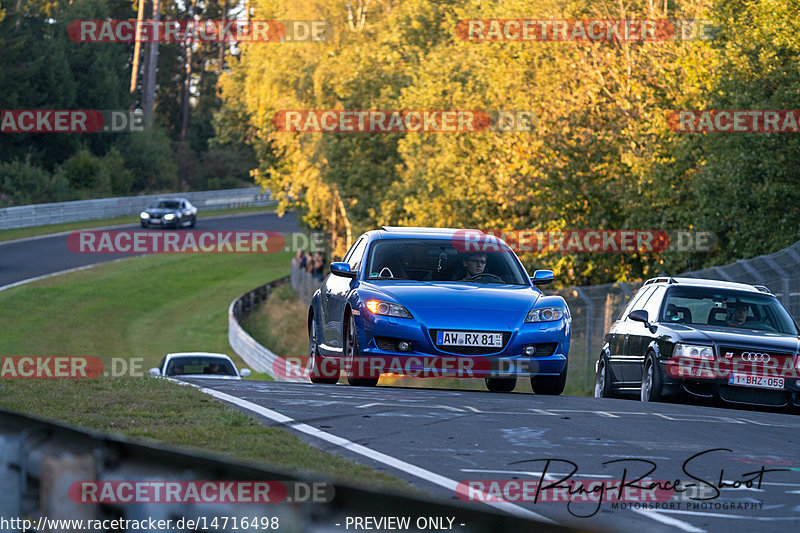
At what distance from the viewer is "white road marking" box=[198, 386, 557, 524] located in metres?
6.03

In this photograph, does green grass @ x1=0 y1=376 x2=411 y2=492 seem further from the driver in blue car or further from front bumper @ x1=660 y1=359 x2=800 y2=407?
front bumper @ x1=660 y1=359 x2=800 y2=407

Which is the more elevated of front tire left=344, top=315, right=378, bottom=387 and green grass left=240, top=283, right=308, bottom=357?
front tire left=344, top=315, right=378, bottom=387

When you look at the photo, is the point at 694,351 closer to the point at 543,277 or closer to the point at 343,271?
the point at 543,277

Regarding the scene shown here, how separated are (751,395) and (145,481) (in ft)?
33.9

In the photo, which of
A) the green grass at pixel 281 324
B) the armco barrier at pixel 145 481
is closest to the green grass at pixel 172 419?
the armco barrier at pixel 145 481

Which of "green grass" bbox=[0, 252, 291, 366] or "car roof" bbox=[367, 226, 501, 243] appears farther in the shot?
"green grass" bbox=[0, 252, 291, 366]

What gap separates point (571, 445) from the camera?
332 inches

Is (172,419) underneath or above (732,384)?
above

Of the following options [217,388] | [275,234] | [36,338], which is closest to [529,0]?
[36,338]

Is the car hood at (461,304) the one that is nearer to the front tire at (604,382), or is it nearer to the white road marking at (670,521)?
the front tire at (604,382)

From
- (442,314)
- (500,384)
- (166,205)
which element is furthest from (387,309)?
(166,205)

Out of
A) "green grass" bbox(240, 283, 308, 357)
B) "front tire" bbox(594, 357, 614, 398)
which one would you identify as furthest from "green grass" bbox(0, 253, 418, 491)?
"front tire" bbox(594, 357, 614, 398)

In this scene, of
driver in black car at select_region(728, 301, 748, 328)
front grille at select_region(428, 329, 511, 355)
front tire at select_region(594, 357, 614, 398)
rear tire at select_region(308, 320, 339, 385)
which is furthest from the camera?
front tire at select_region(594, 357, 614, 398)

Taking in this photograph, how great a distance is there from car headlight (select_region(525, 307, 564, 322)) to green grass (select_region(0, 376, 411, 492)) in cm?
354
